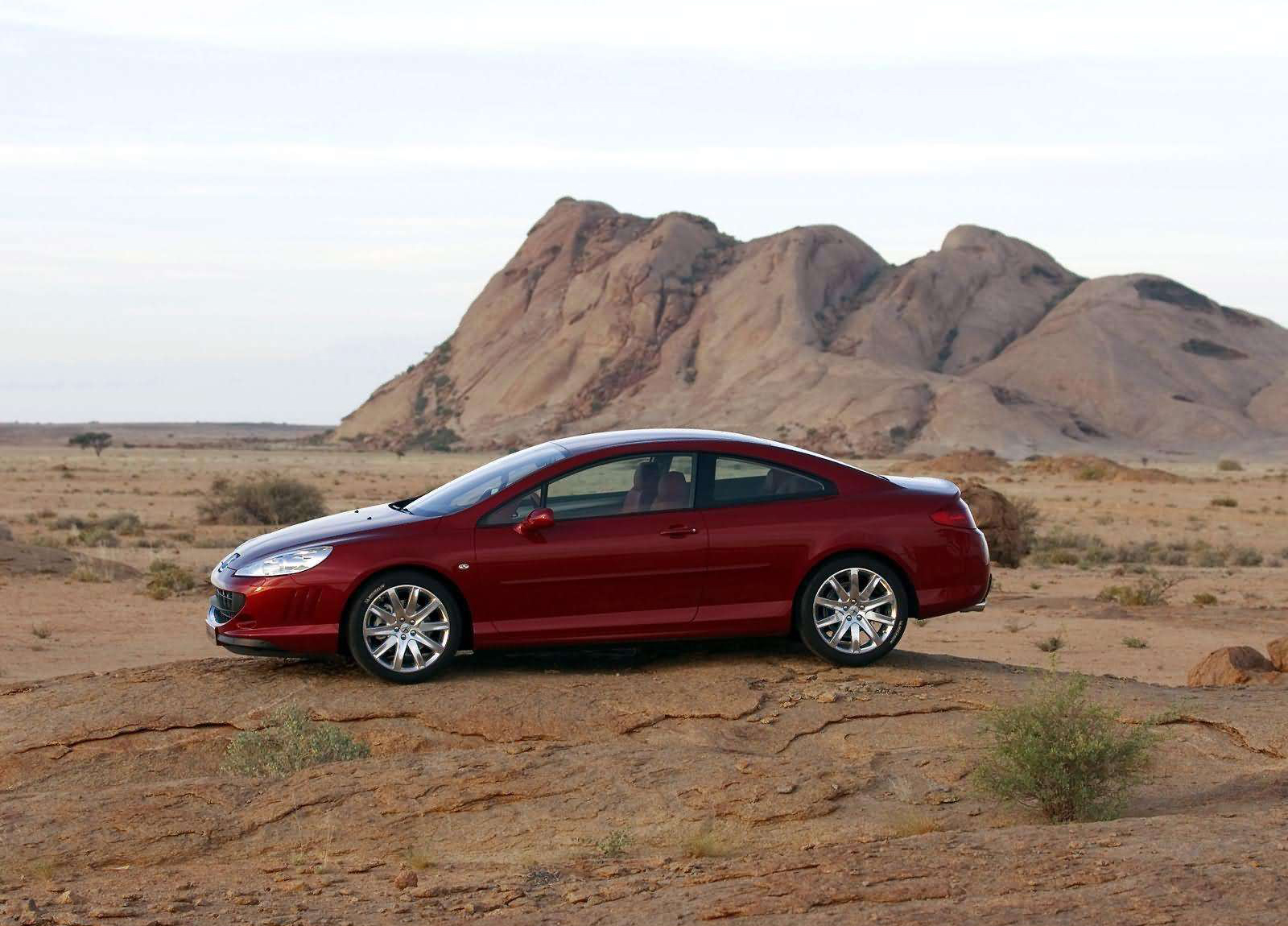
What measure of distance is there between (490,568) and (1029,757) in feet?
10.9

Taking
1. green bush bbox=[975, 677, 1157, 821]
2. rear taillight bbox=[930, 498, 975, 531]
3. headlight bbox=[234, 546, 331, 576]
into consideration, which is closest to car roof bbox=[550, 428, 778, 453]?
rear taillight bbox=[930, 498, 975, 531]

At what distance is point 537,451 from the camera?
986 centimetres

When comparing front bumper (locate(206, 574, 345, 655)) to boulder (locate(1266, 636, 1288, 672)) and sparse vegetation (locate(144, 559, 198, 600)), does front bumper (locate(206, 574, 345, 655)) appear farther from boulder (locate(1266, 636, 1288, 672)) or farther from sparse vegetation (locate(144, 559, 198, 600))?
sparse vegetation (locate(144, 559, 198, 600))

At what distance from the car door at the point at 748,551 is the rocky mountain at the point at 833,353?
7817 centimetres

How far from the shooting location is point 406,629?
352 inches

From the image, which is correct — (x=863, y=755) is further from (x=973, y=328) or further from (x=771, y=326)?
(x=973, y=328)

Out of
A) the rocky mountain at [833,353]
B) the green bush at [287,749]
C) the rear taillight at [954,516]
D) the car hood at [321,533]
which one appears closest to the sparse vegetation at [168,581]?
the car hood at [321,533]

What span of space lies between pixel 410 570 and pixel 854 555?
2738 mm

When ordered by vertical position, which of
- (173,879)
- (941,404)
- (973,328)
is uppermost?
(973,328)

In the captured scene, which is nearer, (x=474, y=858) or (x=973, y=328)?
(x=474, y=858)

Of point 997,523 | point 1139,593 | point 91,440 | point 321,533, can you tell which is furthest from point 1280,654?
point 91,440

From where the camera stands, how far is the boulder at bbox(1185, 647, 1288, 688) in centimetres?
1291

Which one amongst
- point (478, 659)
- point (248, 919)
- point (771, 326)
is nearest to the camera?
point (248, 919)

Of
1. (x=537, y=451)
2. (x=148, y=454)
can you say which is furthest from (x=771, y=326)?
(x=537, y=451)
